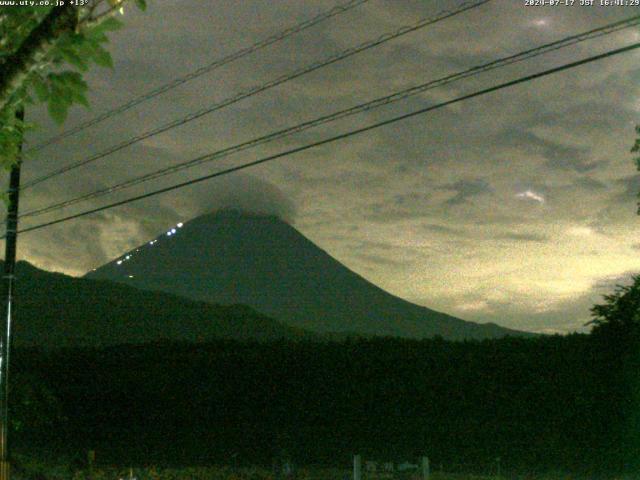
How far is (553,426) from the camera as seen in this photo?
54.9ft

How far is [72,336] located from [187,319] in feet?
26.6

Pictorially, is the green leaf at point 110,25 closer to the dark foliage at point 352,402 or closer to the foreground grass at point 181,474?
the foreground grass at point 181,474

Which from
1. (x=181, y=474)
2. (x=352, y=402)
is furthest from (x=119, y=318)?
(x=181, y=474)

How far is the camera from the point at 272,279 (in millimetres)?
148750

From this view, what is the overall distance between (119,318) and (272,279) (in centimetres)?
9468

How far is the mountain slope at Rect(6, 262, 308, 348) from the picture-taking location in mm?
50719

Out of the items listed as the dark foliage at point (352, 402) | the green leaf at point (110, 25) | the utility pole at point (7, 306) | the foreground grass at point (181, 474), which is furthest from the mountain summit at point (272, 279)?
the green leaf at point (110, 25)

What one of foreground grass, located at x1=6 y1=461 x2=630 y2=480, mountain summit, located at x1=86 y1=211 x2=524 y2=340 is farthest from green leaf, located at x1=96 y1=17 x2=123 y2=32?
mountain summit, located at x1=86 y1=211 x2=524 y2=340

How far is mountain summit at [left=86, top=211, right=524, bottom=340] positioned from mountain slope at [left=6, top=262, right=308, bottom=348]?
49860mm

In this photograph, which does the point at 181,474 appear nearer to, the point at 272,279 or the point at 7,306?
the point at 7,306

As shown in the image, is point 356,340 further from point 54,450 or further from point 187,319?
point 187,319

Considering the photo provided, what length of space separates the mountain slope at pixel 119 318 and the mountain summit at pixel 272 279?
4986cm

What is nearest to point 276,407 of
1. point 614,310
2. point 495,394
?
point 495,394

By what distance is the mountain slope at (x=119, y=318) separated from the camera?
50.7 meters
